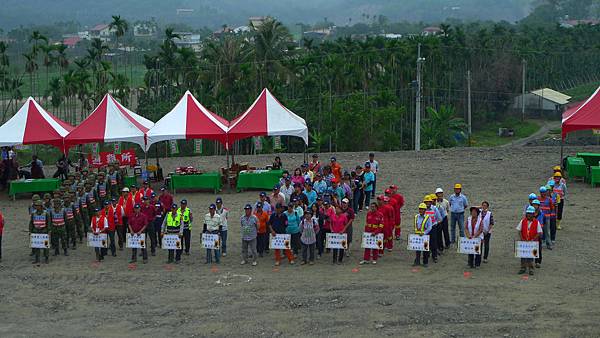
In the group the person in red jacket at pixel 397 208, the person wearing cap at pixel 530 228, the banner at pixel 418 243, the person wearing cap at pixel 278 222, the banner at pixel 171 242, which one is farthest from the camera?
the person in red jacket at pixel 397 208

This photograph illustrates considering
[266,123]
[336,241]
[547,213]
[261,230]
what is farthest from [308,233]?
[266,123]

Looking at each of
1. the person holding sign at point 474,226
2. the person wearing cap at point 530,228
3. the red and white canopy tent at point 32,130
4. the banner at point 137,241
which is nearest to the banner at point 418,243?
the person holding sign at point 474,226

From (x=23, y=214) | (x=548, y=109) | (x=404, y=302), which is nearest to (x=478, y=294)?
(x=404, y=302)

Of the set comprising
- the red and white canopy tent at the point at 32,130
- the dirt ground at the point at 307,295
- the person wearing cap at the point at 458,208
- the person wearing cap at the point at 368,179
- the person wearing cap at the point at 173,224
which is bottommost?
the dirt ground at the point at 307,295

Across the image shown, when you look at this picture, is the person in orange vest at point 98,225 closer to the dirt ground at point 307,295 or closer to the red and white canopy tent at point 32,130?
the dirt ground at point 307,295

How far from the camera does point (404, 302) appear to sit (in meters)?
14.9

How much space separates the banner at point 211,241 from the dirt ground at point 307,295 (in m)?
0.42

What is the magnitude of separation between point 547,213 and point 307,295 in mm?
5562

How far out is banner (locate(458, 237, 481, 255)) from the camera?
1639 cm

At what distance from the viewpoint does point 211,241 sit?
57.2 ft

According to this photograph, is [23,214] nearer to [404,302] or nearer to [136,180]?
[136,180]

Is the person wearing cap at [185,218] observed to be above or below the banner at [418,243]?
above

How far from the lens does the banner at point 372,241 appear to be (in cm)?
1700

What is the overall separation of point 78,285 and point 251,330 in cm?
443
